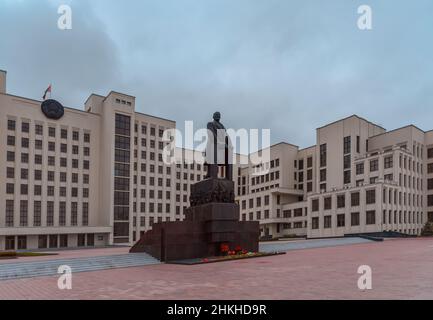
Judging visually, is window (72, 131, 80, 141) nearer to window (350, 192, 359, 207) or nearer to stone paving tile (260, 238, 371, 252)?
stone paving tile (260, 238, 371, 252)

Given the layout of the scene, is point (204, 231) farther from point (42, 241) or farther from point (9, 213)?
point (9, 213)

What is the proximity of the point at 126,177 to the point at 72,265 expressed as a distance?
45879 mm

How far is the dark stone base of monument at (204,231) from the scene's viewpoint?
69.1 ft

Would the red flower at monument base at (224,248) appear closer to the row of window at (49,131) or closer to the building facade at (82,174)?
the building facade at (82,174)

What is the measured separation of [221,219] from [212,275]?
7570 mm

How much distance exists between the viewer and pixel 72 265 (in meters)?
18.1

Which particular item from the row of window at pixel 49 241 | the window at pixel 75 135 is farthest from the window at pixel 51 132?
the row of window at pixel 49 241

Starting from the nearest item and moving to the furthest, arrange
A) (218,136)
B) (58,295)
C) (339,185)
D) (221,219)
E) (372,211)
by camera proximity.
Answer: (58,295)
(221,219)
(218,136)
(372,211)
(339,185)

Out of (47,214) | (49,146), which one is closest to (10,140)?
(49,146)

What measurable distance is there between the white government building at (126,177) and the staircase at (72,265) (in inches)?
1528

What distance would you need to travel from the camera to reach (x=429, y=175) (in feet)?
200
